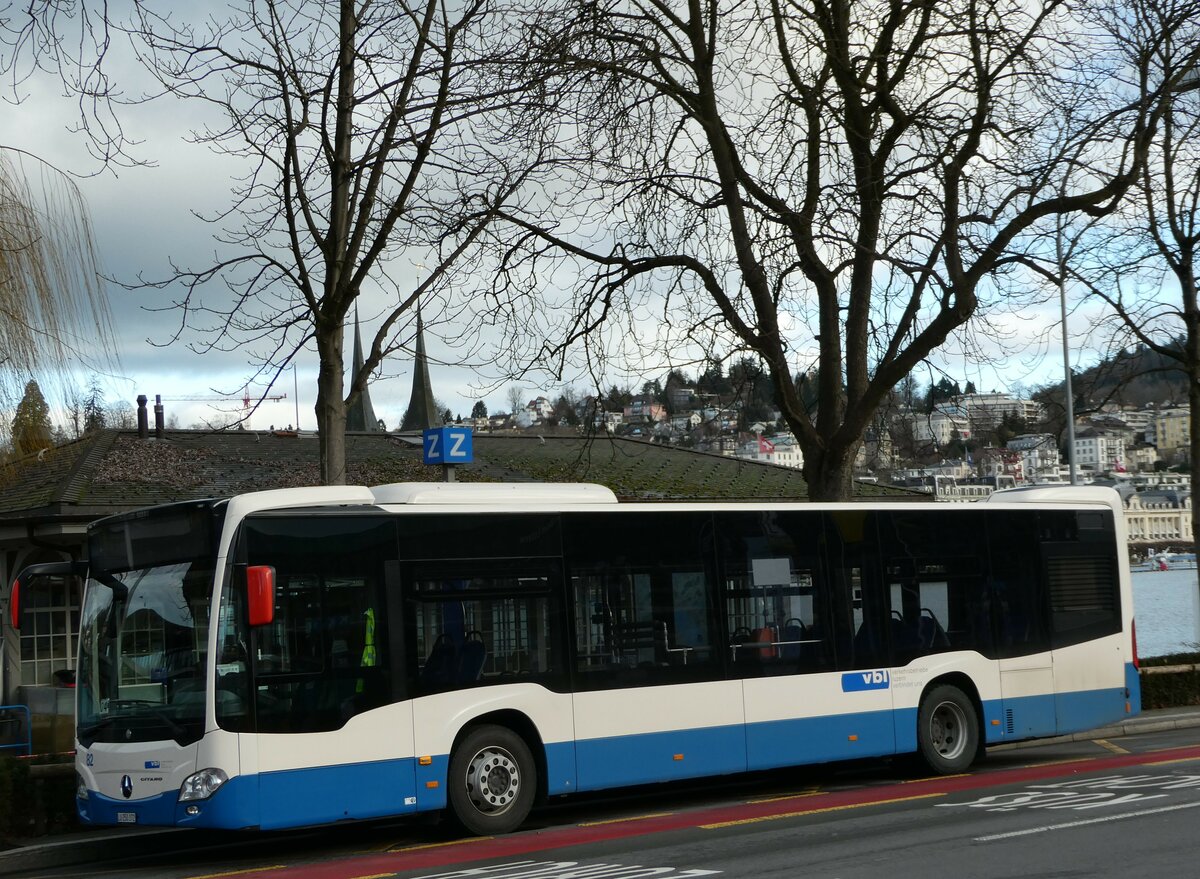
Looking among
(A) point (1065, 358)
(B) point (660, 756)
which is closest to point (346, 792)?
(B) point (660, 756)

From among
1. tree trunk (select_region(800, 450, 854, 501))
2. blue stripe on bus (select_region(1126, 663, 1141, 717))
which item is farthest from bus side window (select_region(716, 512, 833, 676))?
blue stripe on bus (select_region(1126, 663, 1141, 717))

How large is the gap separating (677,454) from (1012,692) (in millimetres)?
19831

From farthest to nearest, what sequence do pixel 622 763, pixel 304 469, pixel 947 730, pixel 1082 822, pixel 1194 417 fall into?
pixel 304 469
pixel 1194 417
pixel 947 730
pixel 622 763
pixel 1082 822

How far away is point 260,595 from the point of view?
10.1m

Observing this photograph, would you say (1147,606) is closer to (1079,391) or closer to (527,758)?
(1079,391)

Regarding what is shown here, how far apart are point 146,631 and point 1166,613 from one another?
225ft

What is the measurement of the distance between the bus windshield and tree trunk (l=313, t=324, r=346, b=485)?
3.25 meters

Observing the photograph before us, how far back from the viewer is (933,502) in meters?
15.2

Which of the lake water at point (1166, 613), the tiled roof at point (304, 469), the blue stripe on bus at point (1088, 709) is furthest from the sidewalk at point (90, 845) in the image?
the lake water at point (1166, 613)

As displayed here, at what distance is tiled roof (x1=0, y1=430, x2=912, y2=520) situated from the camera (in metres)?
21.6

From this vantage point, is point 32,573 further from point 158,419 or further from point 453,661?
point 158,419

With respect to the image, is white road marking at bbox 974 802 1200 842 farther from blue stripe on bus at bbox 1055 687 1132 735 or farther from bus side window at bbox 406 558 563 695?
blue stripe on bus at bbox 1055 687 1132 735

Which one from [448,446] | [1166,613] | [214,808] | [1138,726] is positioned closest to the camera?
[214,808]

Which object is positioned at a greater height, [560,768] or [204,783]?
[204,783]
